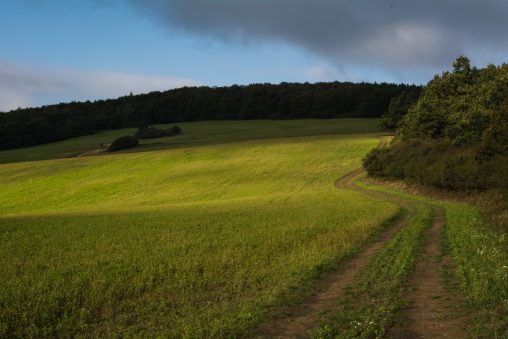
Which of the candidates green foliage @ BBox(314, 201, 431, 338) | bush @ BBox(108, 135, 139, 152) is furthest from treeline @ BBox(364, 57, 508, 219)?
bush @ BBox(108, 135, 139, 152)

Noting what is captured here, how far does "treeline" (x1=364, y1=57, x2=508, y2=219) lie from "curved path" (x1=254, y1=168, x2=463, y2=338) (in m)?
15.0

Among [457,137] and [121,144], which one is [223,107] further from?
[457,137]

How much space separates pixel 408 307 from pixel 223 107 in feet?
470

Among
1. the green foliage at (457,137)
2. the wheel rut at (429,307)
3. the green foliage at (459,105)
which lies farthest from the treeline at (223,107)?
the wheel rut at (429,307)

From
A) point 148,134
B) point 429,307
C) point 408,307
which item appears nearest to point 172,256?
point 408,307

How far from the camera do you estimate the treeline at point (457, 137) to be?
35500 mm

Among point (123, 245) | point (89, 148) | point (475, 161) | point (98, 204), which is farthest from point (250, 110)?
point (123, 245)

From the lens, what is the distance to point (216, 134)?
10912 cm

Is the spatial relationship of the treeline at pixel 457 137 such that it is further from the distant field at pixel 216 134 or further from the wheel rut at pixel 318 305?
the distant field at pixel 216 134

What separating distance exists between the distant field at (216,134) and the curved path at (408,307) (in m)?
75.1

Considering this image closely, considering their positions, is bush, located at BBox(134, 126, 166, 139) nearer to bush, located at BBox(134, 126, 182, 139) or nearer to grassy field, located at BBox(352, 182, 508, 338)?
bush, located at BBox(134, 126, 182, 139)

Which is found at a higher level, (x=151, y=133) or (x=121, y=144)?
(x=151, y=133)

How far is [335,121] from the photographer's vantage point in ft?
406

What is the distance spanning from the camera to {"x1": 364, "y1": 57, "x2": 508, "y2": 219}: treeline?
3550 centimetres
